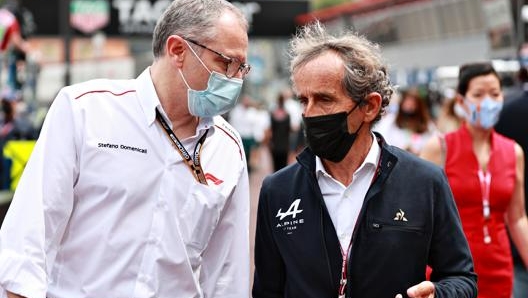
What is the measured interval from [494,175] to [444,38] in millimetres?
39549

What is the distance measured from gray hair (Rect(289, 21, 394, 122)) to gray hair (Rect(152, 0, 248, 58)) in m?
0.24

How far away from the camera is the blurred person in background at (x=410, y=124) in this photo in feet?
33.1

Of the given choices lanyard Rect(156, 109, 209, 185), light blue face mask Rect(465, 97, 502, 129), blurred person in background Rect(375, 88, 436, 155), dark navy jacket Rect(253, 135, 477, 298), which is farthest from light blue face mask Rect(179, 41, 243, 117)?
blurred person in background Rect(375, 88, 436, 155)

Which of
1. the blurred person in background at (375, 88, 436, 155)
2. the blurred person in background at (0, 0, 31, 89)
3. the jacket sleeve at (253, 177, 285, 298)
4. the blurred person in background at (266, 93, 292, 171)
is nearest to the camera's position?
the jacket sleeve at (253, 177, 285, 298)

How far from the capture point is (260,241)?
3.84 metres

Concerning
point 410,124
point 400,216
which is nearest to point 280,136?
point 410,124

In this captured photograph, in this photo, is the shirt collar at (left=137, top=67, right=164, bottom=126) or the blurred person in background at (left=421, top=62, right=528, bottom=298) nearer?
the shirt collar at (left=137, top=67, right=164, bottom=126)

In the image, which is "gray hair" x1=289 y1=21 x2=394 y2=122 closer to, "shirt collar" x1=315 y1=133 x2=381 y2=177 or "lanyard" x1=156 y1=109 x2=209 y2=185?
"shirt collar" x1=315 y1=133 x2=381 y2=177

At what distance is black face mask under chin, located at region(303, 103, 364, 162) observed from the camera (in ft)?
12.0

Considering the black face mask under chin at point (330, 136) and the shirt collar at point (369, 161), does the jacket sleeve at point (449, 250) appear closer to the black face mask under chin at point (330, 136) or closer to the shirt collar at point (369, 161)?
the shirt collar at point (369, 161)

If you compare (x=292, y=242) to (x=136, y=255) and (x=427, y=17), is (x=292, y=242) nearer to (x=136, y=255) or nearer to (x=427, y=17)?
(x=136, y=255)

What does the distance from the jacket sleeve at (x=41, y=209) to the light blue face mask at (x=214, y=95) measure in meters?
0.44

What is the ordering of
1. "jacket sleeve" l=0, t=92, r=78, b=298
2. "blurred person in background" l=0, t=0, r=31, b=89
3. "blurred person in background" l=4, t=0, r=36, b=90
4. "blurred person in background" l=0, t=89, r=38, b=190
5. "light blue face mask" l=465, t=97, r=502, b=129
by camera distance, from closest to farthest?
1. "jacket sleeve" l=0, t=92, r=78, b=298
2. "light blue face mask" l=465, t=97, r=502, b=129
3. "blurred person in background" l=0, t=89, r=38, b=190
4. "blurred person in background" l=0, t=0, r=31, b=89
5. "blurred person in background" l=4, t=0, r=36, b=90

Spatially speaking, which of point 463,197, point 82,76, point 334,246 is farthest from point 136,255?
point 82,76
